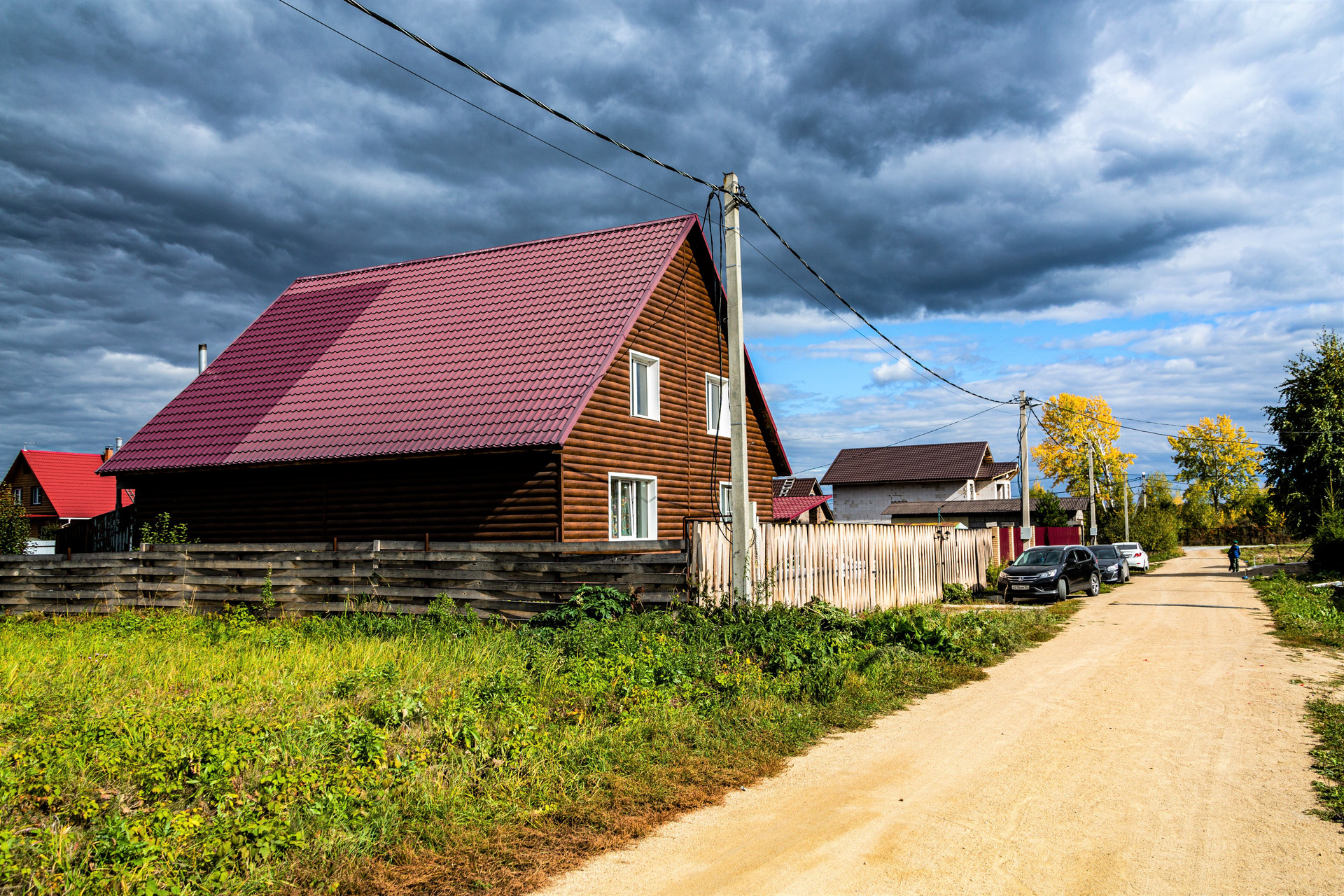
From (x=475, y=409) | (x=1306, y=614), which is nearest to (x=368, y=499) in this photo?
(x=475, y=409)

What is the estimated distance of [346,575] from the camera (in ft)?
45.3

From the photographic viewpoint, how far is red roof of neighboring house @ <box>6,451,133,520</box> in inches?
2092

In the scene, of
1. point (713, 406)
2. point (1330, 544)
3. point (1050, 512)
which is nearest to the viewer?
point (713, 406)

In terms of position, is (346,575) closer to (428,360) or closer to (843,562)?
(428,360)

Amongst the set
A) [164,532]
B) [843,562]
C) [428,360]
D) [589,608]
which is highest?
A: [428,360]

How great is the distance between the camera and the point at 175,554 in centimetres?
1497

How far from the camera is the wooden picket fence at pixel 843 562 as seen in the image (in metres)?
11.9

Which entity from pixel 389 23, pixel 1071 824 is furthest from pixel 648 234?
pixel 1071 824

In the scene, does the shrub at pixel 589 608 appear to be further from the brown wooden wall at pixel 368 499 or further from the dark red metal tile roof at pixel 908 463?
the dark red metal tile roof at pixel 908 463

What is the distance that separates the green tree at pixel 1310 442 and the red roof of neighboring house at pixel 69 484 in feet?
210

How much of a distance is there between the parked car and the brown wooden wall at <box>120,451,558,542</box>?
23547 mm

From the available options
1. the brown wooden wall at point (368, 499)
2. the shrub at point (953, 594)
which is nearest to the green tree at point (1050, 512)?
the shrub at point (953, 594)

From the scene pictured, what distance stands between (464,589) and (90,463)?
193ft

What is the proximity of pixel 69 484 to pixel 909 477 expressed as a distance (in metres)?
60.3
